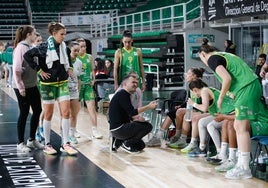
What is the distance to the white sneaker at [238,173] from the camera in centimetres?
587

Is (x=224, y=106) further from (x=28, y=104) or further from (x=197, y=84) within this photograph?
(x=28, y=104)

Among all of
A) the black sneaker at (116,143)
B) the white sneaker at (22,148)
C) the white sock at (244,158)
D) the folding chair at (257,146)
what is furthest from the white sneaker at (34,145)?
the white sock at (244,158)

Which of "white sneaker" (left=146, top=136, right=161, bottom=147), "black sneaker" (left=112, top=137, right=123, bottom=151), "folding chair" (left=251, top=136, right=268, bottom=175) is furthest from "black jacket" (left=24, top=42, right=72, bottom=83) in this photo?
"folding chair" (left=251, top=136, right=268, bottom=175)

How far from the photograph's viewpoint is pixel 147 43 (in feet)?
71.5

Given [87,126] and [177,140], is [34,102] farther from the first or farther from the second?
[87,126]

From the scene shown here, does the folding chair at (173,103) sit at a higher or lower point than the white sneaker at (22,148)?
higher

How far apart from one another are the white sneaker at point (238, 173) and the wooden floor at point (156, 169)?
0.06 metres

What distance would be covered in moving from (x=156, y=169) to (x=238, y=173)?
1.05m

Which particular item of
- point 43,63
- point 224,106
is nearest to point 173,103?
point 224,106

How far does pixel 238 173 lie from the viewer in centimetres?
588

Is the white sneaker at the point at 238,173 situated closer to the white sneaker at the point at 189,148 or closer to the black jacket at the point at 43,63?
the white sneaker at the point at 189,148

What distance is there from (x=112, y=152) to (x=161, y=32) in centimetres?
1314

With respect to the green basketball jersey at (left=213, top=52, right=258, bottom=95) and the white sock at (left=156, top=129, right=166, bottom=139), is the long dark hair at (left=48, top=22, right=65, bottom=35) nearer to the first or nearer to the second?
the white sock at (left=156, top=129, right=166, bottom=139)

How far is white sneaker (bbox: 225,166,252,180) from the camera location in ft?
19.2
